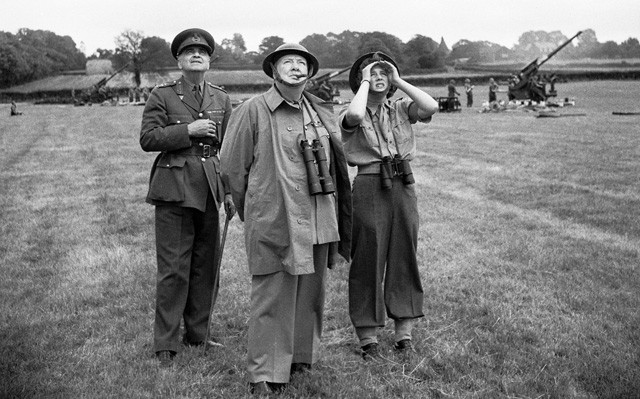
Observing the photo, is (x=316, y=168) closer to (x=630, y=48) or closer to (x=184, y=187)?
(x=184, y=187)

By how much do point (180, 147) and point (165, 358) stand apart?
155 centimetres

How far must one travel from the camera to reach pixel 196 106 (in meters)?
5.38

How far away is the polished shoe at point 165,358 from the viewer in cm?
510

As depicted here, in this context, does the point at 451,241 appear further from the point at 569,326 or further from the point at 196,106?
the point at 196,106

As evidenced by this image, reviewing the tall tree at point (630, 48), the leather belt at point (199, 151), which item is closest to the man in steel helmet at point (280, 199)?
the leather belt at point (199, 151)

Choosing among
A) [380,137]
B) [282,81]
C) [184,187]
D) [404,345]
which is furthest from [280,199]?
[404,345]

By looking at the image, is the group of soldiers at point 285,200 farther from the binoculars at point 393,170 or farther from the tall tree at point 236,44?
the tall tree at point 236,44

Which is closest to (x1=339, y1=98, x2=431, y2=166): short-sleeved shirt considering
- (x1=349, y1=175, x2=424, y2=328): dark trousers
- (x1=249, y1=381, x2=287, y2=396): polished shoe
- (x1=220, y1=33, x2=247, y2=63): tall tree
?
(x1=349, y1=175, x2=424, y2=328): dark trousers

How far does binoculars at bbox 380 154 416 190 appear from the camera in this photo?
519cm

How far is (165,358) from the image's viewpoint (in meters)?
5.15

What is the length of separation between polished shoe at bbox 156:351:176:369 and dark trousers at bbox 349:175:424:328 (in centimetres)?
139

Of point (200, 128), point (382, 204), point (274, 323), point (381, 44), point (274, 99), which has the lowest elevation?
point (274, 323)

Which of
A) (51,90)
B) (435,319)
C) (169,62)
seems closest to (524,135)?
(435,319)

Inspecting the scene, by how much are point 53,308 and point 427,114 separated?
3851 millimetres
